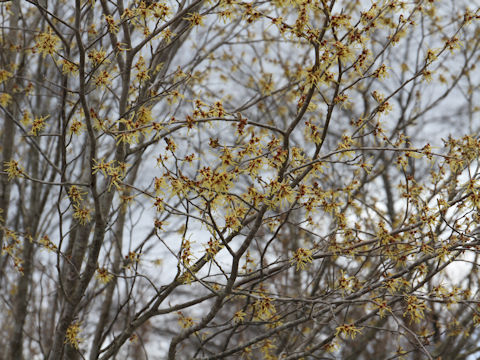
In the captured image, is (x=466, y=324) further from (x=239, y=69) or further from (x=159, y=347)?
(x=159, y=347)

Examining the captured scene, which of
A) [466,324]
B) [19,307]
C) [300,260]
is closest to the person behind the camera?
[300,260]

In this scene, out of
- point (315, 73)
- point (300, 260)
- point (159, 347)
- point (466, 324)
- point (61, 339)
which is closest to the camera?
point (315, 73)

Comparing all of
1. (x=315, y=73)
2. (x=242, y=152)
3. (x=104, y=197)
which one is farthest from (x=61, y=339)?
(x=315, y=73)

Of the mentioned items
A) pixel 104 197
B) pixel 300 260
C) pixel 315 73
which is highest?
pixel 104 197

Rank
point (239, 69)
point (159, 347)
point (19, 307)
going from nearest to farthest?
point (19, 307) < point (239, 69) < point (159, 347)

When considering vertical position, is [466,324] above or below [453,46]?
below

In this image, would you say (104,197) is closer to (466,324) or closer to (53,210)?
(53,210)

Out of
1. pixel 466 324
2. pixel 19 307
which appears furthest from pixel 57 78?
pixel 466 324

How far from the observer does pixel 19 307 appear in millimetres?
6055

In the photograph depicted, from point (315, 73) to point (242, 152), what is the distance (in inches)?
24.6

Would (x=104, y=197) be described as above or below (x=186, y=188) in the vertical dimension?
above

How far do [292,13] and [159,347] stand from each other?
14.9 metres

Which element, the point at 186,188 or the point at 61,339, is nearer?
the point at 186,188

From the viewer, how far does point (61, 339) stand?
13.9 ft
